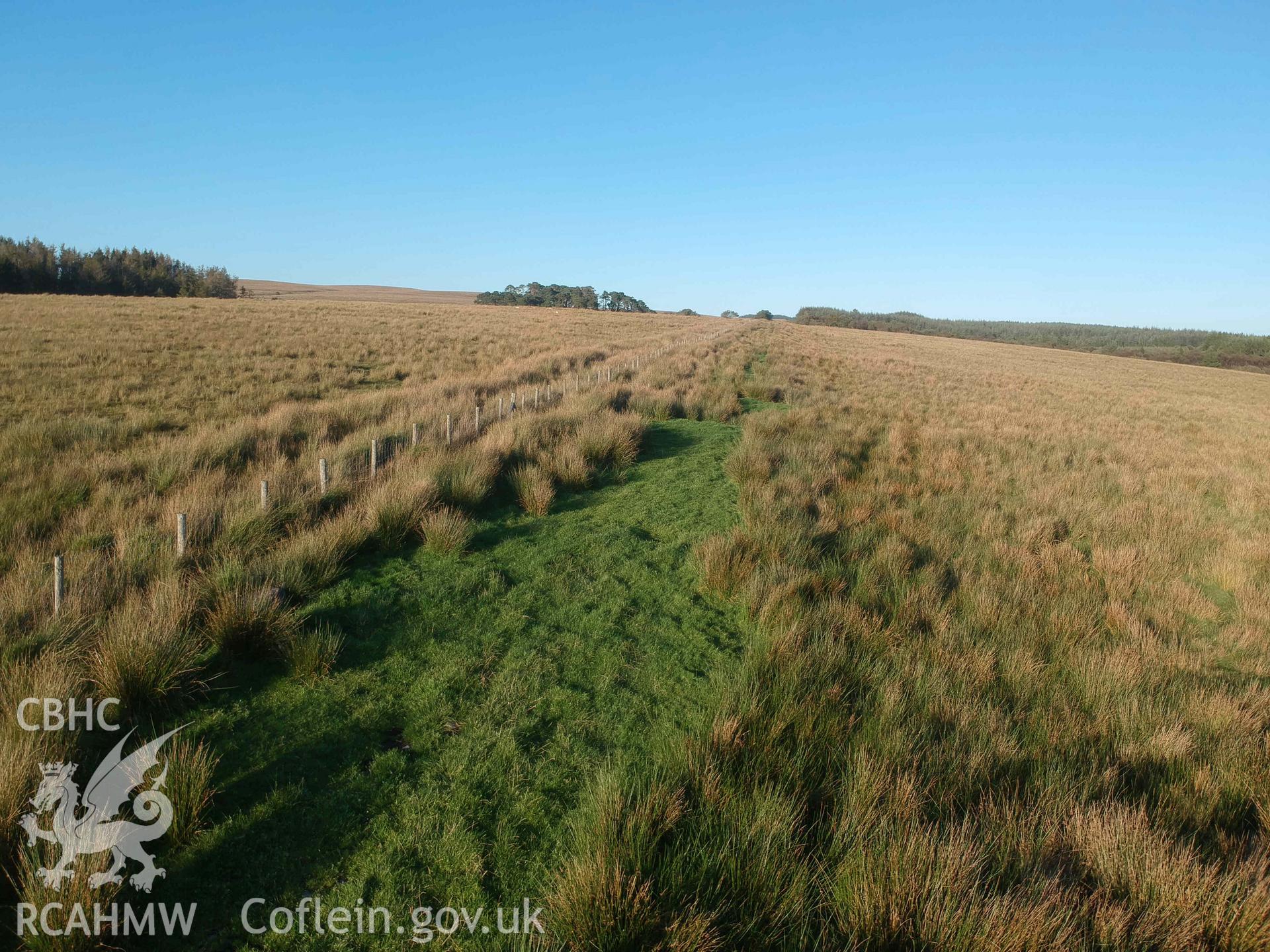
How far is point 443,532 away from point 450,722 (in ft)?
9.83

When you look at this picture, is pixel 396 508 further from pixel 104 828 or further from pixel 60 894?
pixel 60 894

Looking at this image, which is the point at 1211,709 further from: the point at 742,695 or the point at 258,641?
the point at 258,641

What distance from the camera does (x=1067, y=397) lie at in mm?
29812

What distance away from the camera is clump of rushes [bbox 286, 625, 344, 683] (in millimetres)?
4414

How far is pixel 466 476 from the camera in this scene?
8.43m

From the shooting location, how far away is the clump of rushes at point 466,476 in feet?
26.6

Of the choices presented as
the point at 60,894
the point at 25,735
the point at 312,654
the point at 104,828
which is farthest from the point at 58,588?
the point at 60,894

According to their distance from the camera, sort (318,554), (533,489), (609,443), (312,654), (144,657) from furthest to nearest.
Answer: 1. (609,443)
2. (533,489)
3. (318,554)
4. (312,654)
5. (144,657)

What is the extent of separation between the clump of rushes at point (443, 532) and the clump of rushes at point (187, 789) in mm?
3412

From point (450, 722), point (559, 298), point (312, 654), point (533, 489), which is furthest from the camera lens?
point (559, 298)

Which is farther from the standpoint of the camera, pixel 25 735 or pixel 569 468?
pixel 569 468

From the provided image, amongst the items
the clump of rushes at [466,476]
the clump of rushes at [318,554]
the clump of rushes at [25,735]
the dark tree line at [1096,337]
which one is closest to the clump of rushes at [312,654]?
the clump of rushes at [318,554]

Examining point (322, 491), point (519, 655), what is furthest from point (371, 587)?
point (322, 491)

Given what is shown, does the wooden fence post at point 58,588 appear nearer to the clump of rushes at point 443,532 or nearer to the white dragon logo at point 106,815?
the white dragon logo at point 106,815
